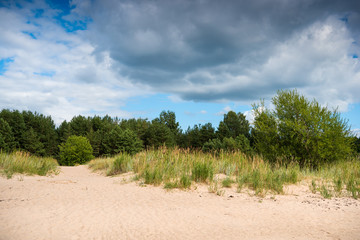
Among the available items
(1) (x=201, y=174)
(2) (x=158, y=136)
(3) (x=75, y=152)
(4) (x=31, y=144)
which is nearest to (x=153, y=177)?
(1) (x=201, y=174)

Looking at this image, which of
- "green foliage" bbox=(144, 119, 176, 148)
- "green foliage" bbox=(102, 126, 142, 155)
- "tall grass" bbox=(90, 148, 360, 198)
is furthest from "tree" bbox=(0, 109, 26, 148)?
"tall grass" bbox=(90, 148, 360, 198)

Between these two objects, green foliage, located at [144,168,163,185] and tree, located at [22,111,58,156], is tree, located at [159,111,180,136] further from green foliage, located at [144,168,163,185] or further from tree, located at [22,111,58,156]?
green foliage, located at [144,168,163,185]

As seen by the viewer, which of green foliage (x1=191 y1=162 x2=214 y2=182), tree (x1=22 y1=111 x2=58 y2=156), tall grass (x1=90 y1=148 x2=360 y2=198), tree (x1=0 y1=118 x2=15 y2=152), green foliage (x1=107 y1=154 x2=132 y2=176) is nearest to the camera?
tall grass (x1=90 y1=148 x2=360 y2=198)

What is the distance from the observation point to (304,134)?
1599 centimetres

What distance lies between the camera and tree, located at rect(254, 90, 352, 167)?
16.1 metres

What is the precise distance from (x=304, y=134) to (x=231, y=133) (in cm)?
3757

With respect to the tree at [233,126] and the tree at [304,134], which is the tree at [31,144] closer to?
the tree at [233,126]

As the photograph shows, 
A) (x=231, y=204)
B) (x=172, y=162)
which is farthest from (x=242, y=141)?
(x=231, y=204)

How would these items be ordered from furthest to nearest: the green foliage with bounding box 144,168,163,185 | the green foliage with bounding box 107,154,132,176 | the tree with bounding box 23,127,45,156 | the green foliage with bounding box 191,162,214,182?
the tree with bounding box 23,127,45,156 < the green foliage with bounding box 107,154,132,176 < the green foliage with bounding box 191,162,214,182 < the green foliage with bounding box 144,168,163,185

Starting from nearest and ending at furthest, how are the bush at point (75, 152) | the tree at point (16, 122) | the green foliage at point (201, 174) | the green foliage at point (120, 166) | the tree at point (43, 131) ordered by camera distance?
the green foliage at point (201, 174), the green foliage at point (120, 166), the bush at point (75, 152), the tree at point (16, 122), the tree at point (43, 131)

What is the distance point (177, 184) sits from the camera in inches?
302

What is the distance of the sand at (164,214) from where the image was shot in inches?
172

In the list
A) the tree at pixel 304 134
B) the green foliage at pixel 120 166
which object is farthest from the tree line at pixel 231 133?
the green foliage at pixel 120 166

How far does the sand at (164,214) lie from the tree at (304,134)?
9663 mm
